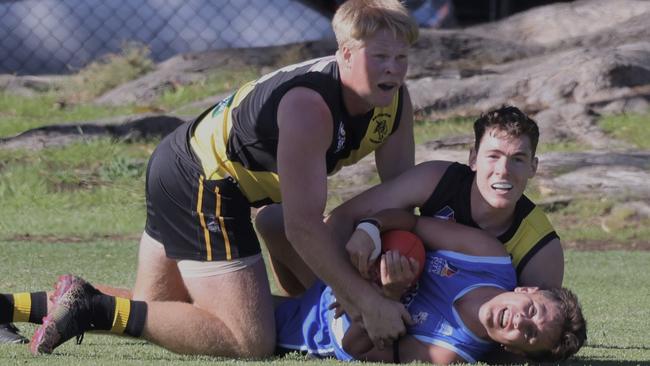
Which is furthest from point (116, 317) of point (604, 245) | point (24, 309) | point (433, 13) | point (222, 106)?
point (433, 13)

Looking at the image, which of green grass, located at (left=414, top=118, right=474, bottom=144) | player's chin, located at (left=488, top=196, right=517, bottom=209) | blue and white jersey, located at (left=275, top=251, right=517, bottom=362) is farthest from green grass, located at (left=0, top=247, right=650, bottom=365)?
green grass, located at (left=414, top=118, right=474, bottom=144)

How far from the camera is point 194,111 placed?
11.7 metres

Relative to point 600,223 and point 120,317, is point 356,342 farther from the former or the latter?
point 600,223

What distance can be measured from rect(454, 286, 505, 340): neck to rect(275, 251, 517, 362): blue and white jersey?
2 cm

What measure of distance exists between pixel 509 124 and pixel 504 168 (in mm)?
177

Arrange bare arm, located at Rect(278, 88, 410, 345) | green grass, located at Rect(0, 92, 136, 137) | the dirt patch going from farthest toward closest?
green grass, located at Rect(0, 92, 136, 137) < the dirt patch < bare arm, located at Rect(278, 88, 410, 345)

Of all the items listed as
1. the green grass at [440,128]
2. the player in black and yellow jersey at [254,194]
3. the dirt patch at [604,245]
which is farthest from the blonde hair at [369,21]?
the green grass at [440,128]

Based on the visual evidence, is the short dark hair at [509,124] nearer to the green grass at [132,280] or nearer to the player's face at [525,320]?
the player's face at [525,320]

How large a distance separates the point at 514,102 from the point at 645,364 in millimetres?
6969

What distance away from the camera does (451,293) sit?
4.80 m

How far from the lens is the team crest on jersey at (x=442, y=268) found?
4.84 meters

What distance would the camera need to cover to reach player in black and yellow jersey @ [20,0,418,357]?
4.70 meters

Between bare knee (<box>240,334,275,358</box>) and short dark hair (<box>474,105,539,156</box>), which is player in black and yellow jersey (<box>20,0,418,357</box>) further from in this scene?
short dark hair (<box>474,105,539,156</box>)

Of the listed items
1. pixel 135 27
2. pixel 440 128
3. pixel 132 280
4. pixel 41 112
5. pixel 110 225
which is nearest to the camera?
pixel 132 280
